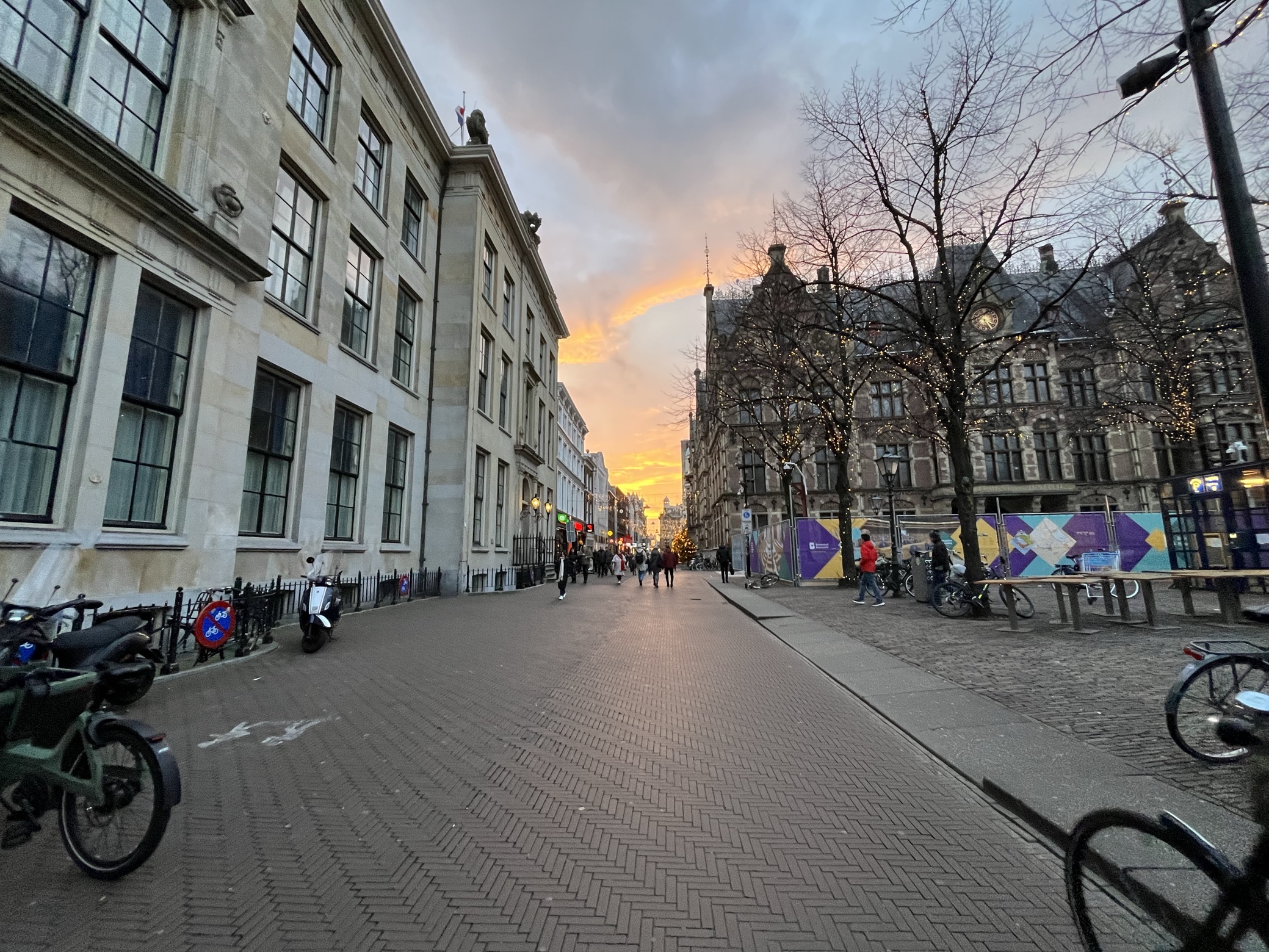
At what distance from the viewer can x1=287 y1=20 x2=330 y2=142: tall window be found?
500 inches

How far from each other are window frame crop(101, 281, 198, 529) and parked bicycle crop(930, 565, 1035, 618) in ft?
49.2

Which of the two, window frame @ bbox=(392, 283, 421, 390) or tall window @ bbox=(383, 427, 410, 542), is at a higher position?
window frame @ bbox=(392, 283, 421, 390)

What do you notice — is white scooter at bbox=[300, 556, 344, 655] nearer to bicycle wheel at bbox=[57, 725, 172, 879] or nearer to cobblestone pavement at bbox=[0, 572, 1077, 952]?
cobblestone pavement at bbox=[0, 572, 1077, 952]

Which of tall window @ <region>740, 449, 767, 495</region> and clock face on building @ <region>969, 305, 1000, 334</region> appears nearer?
clock face on building @ <region>969, 305, 1000, 334</region>

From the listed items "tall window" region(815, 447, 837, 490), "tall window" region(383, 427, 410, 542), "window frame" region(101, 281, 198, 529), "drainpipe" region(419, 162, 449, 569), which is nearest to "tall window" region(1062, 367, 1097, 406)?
"tall window" region(815, 447, 837, 490)

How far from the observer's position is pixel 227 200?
9727 millimetres

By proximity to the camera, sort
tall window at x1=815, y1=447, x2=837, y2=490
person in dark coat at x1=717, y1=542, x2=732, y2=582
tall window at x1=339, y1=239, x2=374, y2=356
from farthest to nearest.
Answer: tall window at x1=815, y1=447, x2=837, y2=490, person in dark coat at x1=717, y1=542, x2=732, y2=582, tall window at x1=339, y1=239, x2=374, y2=356

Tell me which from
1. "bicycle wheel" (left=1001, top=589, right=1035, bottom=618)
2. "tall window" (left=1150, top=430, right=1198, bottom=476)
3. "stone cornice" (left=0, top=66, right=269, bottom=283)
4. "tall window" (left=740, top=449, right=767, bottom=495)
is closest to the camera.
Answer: "stone cornice" (left=0, top=66, right=269, bottom=283)

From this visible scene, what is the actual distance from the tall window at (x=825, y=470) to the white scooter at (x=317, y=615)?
40.3 meters

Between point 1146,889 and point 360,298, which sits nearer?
point 1146,889

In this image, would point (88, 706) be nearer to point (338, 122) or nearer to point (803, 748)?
point (803, 748)

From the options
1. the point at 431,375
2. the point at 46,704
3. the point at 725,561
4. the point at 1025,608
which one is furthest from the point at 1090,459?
the point at 46,704

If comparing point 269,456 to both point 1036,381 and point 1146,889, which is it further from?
point 1036,381

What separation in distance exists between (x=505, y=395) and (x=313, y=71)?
1404 cm
